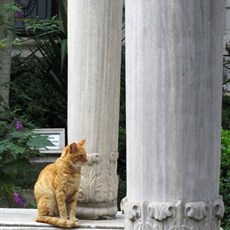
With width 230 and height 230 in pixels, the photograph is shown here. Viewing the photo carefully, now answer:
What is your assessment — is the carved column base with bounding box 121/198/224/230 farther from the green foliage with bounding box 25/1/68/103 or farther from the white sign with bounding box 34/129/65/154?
the green foliage with bounding box 25/1/68/103

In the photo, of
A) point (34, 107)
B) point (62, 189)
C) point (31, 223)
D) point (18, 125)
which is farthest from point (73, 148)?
point (34, 107)

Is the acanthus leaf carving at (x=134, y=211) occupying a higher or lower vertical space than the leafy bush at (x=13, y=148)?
lower

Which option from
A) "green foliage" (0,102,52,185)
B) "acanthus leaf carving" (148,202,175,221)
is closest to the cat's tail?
"green foliage" (0,102,52,185)

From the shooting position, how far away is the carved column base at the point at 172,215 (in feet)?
14.5

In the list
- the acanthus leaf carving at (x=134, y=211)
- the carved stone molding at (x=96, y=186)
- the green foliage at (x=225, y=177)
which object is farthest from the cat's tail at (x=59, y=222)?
the green foliage at (x=225, y=177)

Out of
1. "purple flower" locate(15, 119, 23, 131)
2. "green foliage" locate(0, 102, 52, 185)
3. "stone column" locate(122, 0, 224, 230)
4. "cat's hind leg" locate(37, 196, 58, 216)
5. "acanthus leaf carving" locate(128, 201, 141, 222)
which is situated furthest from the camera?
"purple flower" locate(15, 119, 23, 131)

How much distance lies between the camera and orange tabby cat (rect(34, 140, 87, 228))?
560 centimetres

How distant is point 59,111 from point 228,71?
16.9ft

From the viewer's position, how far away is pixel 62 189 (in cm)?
568

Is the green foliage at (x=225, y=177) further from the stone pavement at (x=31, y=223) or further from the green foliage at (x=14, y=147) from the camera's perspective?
the stone pavement at (x=31, y=223)

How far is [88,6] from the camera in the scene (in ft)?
19.3

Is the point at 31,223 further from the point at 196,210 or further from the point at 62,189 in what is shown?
the point at 196,210

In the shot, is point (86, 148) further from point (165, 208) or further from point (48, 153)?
point (48, 153)

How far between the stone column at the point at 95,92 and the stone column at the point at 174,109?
1391 millimetres
